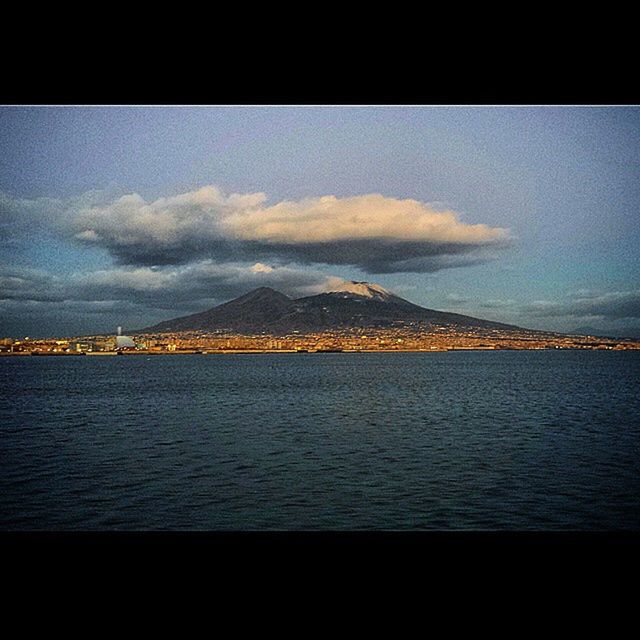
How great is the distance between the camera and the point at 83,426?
61.0ft

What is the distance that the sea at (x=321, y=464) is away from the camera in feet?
26.8

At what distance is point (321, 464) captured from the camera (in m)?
12.6

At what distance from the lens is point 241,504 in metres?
8.74

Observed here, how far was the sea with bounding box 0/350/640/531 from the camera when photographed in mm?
8156
